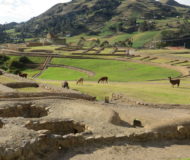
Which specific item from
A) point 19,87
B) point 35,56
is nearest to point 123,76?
point 19,87

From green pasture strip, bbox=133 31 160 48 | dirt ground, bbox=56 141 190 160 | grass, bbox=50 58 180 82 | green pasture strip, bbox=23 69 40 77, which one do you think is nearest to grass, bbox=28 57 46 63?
grass, bbox=50 58 180 82

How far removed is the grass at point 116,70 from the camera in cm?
5375

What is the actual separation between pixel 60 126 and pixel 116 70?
46.8m

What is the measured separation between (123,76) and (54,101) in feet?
113

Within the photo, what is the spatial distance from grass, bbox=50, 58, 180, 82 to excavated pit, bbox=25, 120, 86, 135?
112 ft

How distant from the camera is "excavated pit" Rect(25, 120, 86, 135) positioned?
52.2 feet

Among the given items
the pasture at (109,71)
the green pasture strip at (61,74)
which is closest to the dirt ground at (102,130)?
the pasture at (109,71)

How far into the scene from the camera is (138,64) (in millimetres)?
67688

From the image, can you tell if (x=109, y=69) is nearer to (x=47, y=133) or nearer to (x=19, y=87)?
(x=19, y=87)

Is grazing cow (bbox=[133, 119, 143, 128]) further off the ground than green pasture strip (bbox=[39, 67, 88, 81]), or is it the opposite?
grazing cow (bbox=[133, 119, 143, 128])

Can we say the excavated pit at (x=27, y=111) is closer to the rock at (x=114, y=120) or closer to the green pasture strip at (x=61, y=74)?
the rock at (x=114, y=120)

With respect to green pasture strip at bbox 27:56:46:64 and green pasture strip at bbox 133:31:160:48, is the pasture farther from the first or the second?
green pasture strip at bbox 133:31:160:48

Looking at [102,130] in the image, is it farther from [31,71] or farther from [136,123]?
[31,71]

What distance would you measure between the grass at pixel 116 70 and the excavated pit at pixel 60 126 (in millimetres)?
34235
